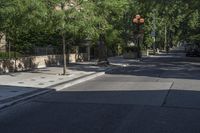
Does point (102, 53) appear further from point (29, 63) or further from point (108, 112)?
point (108, 112)

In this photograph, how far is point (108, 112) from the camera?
12.4 meters

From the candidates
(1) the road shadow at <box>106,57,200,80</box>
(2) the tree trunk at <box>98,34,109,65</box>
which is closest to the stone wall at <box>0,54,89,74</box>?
(2) the tree trunk at <box>98,34,109,65</box>

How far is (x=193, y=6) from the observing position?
47.7 metres

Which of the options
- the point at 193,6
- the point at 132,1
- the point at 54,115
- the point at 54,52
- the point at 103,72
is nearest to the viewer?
the point at 54,115

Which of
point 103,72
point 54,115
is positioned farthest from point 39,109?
point 103,72

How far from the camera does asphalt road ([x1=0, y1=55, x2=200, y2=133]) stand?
33.6 feet

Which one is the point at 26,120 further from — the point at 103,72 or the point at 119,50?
the point at 119,50

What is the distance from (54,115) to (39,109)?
50.5 inches

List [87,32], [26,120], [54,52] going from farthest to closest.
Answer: [54,52] → [87,32] → [26,120]

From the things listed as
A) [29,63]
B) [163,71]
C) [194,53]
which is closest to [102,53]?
[163,71]

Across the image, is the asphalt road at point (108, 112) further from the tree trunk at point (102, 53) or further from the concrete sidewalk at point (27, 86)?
the tree trunk at point (102, 53)

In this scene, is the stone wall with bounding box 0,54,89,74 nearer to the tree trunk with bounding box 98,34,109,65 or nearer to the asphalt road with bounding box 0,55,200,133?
the tree trunk with bounding box 98,34,109,65

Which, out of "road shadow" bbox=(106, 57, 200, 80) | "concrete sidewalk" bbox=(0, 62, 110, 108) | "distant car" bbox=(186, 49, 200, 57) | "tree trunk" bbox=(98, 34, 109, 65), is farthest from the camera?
"distant car" bbox=(186, 49, 200, 57)

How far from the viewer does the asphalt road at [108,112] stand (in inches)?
404
